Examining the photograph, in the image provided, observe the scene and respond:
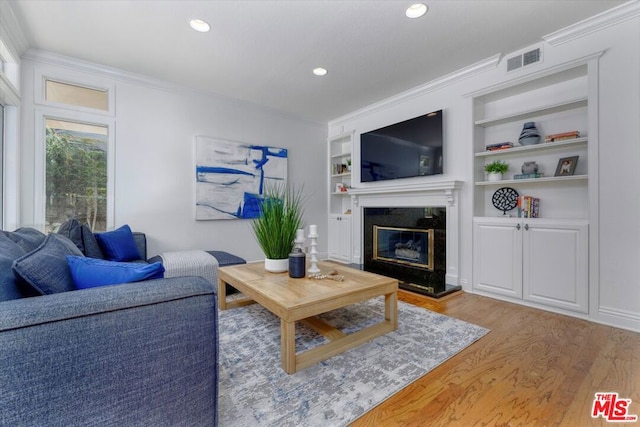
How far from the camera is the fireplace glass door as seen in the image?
138 inches

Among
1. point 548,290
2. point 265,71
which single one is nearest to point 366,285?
point 548,290

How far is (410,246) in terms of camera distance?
3766 millimetres

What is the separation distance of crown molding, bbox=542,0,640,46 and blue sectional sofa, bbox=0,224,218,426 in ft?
11.4

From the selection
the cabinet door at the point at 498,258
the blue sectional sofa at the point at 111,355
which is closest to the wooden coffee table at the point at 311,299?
the blue sectional sofa at the point at 111,355

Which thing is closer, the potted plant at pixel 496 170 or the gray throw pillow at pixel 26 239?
the gray throw pillow at pixel 26 239

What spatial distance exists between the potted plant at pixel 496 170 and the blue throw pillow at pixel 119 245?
382cm

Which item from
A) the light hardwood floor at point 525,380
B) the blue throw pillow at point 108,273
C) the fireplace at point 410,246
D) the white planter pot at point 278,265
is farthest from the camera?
the fireplace at point 410,246

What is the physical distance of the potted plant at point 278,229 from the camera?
7.03 feet

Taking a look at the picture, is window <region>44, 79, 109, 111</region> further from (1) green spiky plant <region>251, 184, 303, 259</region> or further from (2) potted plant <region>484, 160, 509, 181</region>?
(2) potted plant <region>484, 160, 509, 181</region>

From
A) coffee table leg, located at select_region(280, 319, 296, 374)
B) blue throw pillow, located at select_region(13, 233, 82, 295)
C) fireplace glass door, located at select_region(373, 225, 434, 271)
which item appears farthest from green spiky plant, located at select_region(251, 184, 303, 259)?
fireplace glass door, located at select_region(373, 225, 434, 271)

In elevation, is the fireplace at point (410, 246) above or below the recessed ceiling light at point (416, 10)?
below

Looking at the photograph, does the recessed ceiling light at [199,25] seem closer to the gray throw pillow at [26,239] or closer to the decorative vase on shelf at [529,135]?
the gray throw pillow at [26,239]

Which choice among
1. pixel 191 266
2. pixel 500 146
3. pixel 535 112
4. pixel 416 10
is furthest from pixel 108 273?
pixel 535 112

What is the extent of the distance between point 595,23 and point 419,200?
2.15 metres
